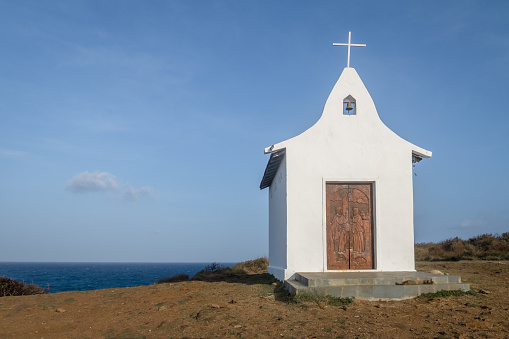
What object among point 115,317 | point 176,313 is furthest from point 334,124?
point 115,317

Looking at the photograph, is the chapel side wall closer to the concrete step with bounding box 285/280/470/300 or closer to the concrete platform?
the concrete platform

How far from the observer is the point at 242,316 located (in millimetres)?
8922

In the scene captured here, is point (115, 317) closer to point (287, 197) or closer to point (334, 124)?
point (287, 197)

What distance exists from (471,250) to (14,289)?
22.2 m

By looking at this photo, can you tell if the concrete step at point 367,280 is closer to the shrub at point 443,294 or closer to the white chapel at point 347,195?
the shrub at point 443,294

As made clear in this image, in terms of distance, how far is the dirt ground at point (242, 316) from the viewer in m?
7.68

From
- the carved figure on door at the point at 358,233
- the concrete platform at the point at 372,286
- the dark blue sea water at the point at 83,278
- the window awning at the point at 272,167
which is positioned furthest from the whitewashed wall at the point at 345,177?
the dark blue sea water at the point at 83,278

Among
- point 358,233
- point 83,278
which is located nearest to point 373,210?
point 358,233

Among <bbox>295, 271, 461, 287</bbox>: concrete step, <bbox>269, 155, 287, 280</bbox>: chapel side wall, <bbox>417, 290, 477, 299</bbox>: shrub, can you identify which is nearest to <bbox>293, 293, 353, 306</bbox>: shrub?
<bbox>295, 271, 461, 287</bbox>: concrete step

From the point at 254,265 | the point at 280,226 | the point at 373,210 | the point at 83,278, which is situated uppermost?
the point at 373,210

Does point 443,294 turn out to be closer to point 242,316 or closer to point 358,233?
point 358,233

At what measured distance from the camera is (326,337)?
7.27 m

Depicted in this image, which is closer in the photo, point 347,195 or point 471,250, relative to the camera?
point 347,195

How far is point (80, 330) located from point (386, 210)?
8568mm
